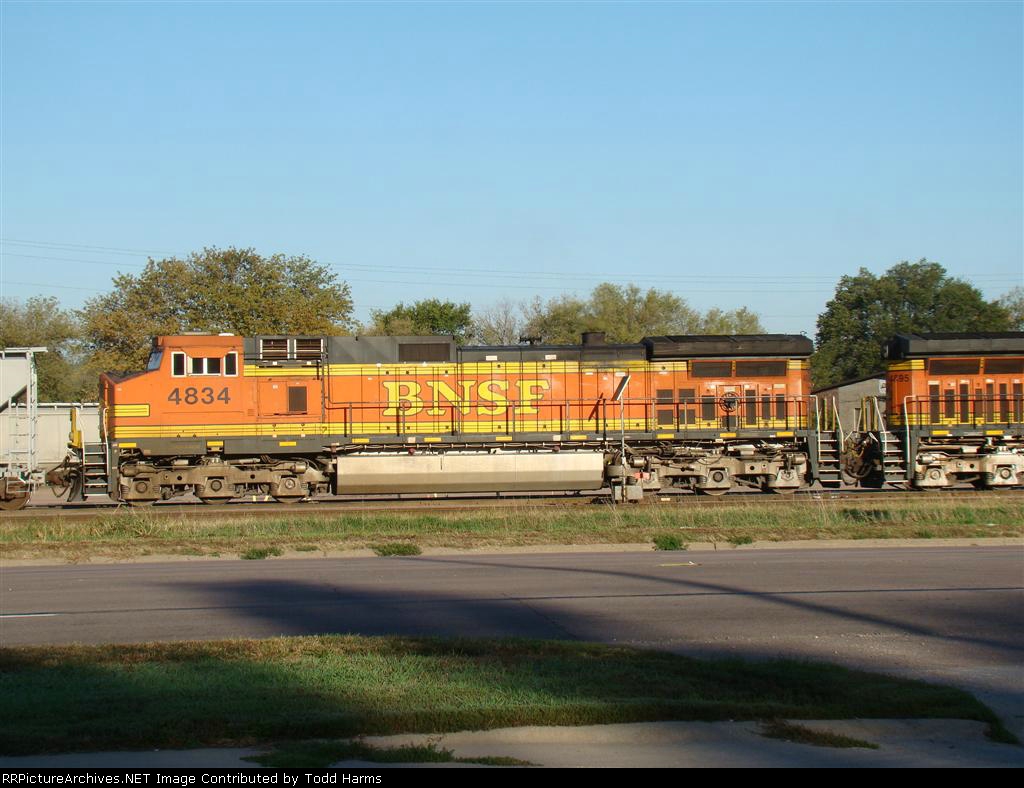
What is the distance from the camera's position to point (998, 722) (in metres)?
6.67

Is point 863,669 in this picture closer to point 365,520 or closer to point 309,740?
point 309,740

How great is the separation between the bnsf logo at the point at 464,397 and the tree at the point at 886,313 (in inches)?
1415

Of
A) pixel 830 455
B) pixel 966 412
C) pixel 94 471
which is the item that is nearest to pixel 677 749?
pixel 830 455

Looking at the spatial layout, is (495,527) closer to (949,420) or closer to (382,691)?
(382,691)

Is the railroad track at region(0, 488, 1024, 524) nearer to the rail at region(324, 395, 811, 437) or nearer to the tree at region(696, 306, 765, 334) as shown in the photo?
the rail at region(324, 395, 811, 437)

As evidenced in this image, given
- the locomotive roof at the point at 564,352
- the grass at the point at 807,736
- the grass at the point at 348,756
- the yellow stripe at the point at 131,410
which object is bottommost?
the grass at the point at 807,736

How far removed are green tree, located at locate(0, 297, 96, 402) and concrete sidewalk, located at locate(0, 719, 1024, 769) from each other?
49.6 m

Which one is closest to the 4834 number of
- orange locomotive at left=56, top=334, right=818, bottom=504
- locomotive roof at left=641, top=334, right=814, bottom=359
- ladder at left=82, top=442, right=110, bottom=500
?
orange locomotive at left=56, top=334, right=818, bottom=504

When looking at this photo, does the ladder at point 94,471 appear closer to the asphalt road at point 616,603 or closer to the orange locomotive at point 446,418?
the orange locomotive at point 446,418

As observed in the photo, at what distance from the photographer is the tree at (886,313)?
59312 mm

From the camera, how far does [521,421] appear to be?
84.8ft

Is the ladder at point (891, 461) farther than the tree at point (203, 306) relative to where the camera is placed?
No

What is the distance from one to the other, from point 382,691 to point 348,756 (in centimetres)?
156

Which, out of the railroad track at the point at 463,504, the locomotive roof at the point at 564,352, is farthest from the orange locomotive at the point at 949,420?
the locomotive roof at the point at 564,352
